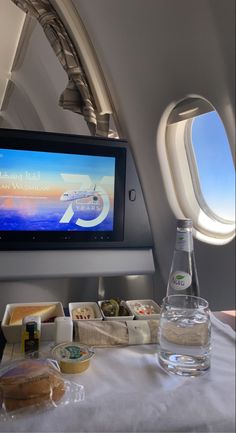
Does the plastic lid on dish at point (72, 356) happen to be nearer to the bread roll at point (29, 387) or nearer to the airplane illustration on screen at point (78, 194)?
the bread roll at point (29, 387)

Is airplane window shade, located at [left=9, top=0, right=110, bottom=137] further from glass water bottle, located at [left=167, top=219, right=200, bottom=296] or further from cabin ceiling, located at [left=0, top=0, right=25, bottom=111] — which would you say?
glass water bottle, located at [left=167, top=219, right=200, bottom=296]

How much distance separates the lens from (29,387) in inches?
23.4

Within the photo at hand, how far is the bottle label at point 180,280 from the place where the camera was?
859mm

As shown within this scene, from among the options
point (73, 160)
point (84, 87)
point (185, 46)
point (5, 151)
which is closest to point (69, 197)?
point (73, 160)

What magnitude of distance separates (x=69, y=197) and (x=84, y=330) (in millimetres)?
Answer: 521

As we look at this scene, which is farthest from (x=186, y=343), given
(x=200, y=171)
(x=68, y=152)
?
(x=200, y=171)

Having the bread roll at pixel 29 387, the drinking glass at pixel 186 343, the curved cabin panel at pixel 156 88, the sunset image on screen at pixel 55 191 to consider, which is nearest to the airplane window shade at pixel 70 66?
the curved cabin panel at pixel 156 88

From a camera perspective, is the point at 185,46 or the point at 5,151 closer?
the point at 185,46

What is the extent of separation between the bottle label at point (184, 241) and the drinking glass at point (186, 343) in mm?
143

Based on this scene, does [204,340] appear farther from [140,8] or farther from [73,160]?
[140,8]

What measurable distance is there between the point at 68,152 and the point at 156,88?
1.50ft

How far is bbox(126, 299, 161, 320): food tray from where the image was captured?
94cm

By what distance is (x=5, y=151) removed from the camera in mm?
1128

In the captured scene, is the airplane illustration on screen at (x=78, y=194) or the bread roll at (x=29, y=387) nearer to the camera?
the bread roll at (x=29, y=387)
